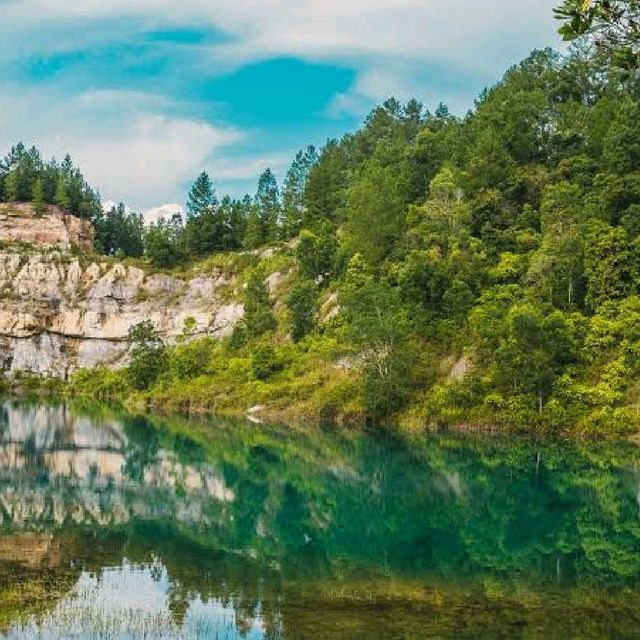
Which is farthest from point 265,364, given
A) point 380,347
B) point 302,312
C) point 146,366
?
point 146,366

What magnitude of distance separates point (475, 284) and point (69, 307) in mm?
76123

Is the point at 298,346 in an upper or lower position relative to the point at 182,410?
upper

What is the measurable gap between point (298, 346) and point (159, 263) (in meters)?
53.0

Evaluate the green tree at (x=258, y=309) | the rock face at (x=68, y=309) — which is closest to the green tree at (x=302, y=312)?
the green tree at (x=258, y=309)

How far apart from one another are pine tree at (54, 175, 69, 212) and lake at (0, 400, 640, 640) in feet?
304

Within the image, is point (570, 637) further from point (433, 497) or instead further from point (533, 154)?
point (533, 154)

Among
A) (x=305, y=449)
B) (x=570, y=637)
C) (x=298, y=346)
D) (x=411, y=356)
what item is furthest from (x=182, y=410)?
(x=570, y=637)

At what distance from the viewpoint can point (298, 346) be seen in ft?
274

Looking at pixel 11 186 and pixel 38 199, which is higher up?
pixel 11 186

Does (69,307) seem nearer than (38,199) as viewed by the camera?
Yes

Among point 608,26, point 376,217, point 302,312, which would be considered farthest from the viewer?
point 376,217

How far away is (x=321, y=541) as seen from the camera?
85.6 ft

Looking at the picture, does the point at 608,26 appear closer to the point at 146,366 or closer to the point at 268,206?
the point at 146,366

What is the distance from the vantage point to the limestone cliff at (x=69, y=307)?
126250 millimetres
